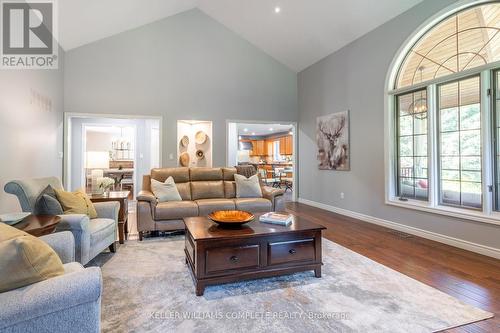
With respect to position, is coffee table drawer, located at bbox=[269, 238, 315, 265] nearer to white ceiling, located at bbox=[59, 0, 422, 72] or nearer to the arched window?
the arched window

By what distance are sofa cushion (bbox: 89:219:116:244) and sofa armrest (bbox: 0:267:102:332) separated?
1607 mm

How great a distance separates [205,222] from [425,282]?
6.92 feet

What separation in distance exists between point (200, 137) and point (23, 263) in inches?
234

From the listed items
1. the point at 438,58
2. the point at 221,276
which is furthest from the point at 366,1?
the point at 221,276

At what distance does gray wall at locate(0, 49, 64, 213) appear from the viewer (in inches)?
117

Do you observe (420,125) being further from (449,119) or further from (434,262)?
(434,262)

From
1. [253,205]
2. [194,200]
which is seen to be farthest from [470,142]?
[194,200]

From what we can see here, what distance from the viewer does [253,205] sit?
4309mm

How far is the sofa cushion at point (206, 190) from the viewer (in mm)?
4570

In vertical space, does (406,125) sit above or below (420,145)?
above

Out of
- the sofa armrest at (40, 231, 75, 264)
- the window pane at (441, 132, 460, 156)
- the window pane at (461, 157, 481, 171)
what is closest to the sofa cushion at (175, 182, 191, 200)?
the sofa armrest at (40, 231, 75, 264)

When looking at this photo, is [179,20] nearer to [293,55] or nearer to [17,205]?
[293,55]

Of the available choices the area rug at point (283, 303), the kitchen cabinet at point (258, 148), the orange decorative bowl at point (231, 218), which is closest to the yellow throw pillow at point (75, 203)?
the area rug at point (283, 303)

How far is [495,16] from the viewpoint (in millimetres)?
3184
